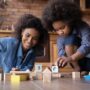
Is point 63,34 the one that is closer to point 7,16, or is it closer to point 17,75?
point 17,75

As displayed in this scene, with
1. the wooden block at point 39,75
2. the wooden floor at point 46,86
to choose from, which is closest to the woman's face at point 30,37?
the wooden block at point 39,75

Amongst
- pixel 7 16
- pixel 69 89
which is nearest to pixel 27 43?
pixel 69 89

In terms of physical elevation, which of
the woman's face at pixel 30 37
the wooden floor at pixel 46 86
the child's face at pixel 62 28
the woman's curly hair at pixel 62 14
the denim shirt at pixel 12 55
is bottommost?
the wooden floor at pixel 46 86

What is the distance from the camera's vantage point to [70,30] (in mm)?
1875

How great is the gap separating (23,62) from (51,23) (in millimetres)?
322

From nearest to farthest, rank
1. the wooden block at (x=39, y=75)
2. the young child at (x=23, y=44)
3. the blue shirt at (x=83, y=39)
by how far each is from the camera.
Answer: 1. the wooden block at (x=39, y=75)
2. the blue shirt at (x=83, y=39)
3. the young child at (x=23, y=44)

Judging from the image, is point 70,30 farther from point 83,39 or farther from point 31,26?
point 31,26

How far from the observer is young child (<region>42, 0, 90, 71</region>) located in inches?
72.1

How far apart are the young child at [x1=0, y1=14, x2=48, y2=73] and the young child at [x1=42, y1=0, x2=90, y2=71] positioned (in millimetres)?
98

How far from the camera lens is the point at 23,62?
200 centimetres

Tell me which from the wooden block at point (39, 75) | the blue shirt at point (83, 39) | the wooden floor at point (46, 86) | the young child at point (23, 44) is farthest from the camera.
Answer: the young child at point (23, 44)

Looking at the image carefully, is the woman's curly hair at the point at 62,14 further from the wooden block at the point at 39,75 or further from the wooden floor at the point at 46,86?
the wooden floor at the point at 46,86

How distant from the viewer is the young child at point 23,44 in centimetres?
192

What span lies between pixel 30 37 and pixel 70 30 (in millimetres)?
256
